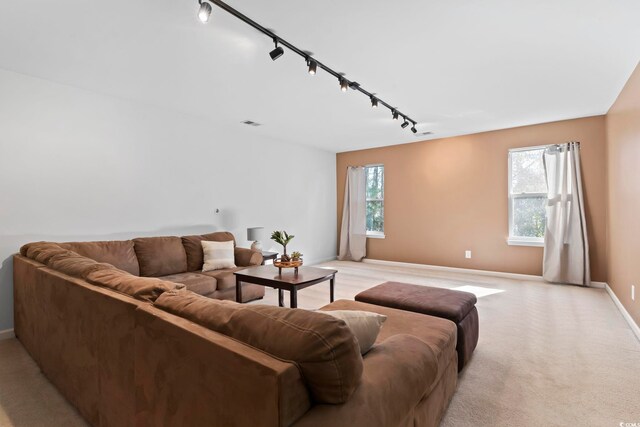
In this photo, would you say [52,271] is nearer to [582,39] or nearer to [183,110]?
[183,110]

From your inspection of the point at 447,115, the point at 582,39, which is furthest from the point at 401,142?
the point at 582,39

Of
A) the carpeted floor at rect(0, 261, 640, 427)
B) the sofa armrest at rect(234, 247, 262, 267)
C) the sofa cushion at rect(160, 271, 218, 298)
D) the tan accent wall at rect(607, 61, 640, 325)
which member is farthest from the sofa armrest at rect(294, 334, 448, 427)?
the sofa armrest at rect(234, 247, 262, 267)

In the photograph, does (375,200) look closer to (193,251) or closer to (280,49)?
(193,251)

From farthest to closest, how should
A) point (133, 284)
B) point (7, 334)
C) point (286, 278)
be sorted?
point (286, 278) < point (7, 334) < point (133, 284)

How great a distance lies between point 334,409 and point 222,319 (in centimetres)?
45

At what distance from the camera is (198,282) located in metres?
3.46

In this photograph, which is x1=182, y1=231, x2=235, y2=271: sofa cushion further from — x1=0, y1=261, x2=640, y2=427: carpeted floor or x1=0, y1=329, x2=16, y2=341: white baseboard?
x1=0, y1=329, x2=16, y2=341: white baseboard

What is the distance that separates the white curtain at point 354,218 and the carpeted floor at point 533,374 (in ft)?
10.6

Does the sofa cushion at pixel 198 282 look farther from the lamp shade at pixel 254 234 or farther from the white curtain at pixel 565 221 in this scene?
the white curtain at pixel 565 221

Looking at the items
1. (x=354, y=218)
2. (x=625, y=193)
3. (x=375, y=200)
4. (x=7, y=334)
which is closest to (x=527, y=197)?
(x=625, y=193)

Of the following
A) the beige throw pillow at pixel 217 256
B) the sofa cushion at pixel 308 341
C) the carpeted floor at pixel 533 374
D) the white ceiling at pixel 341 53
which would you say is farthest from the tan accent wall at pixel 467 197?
the sofa cushion at pixel 308 341

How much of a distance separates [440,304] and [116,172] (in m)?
3.77

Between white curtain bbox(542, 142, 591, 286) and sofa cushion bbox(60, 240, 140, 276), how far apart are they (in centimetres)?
564

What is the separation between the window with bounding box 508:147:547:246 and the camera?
520cm
